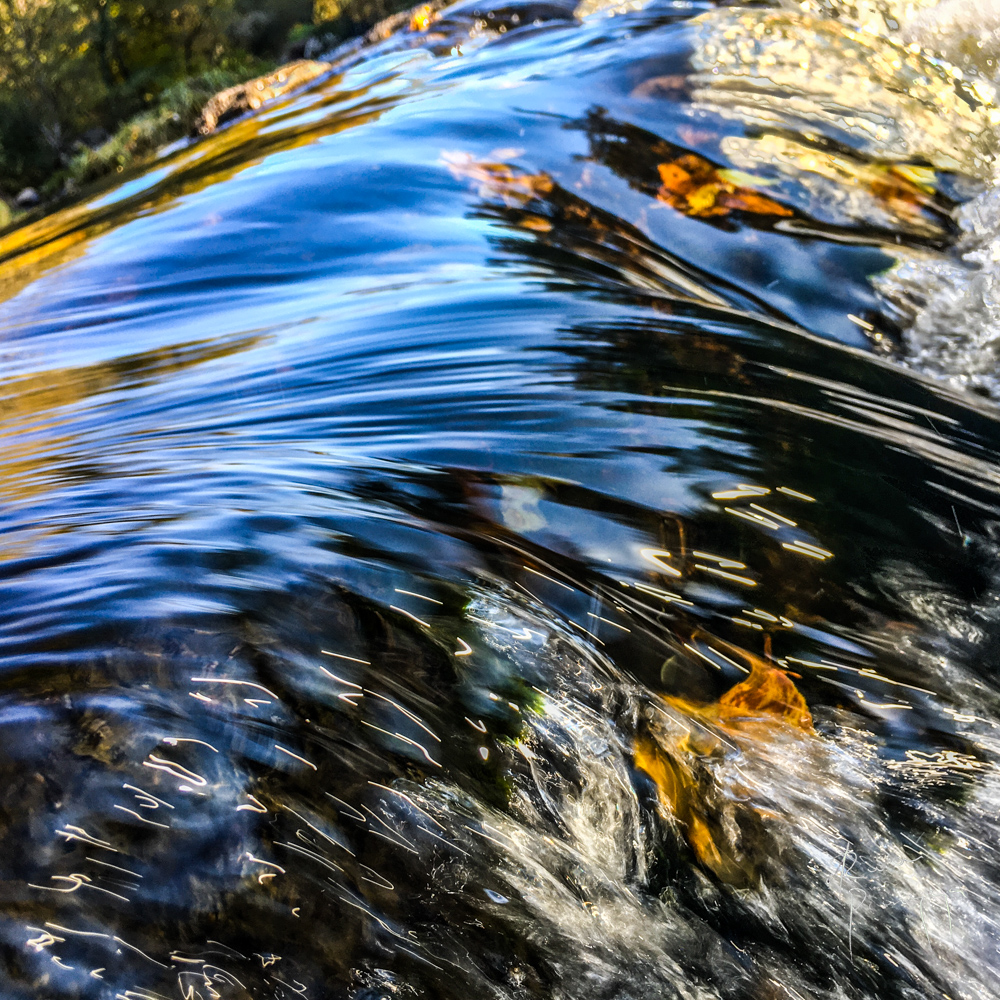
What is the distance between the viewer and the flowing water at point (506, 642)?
1142 millimetres

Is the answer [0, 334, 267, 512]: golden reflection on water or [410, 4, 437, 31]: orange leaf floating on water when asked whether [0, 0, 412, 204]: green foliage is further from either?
[0, 334, 267, 512]: golden reflection on water

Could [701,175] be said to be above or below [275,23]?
below

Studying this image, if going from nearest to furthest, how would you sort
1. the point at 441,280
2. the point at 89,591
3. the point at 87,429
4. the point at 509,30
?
the point at 89,591 < the point at 87,429 < the point at 441,280 < the point at 509,30

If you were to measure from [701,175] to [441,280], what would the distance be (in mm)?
1577

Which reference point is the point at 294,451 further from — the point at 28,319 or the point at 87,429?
the point at 28,319

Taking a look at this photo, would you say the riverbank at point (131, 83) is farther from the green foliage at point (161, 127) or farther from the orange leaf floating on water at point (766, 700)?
the orange leaf floating on water at point (766, 700)

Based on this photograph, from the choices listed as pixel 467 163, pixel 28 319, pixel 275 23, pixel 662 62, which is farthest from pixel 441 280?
pixel 275 23

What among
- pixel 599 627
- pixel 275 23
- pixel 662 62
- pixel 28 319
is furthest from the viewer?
pixel 275 23

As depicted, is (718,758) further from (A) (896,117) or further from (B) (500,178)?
(A) (896,117)

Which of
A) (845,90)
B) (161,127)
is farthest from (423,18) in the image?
(845,90)

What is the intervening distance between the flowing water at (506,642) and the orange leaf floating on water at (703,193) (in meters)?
0.62

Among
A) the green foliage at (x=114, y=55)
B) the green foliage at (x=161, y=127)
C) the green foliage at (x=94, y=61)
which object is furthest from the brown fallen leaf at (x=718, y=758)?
the green foliage at (x=94, y=61)

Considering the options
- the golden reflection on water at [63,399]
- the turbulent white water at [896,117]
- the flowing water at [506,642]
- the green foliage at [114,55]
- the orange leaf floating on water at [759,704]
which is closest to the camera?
the flowing water at [506,642]

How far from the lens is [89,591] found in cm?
139
